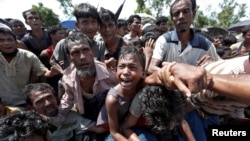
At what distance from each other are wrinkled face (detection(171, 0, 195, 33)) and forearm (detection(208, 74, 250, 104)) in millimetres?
1505

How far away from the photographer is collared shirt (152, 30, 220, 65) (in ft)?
7.96

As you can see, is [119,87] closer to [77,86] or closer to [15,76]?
[77,86]

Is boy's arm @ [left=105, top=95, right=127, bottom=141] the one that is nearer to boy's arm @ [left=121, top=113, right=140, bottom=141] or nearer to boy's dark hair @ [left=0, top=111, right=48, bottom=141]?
boy's arm @ [left=121, top=113, right=140, bottom=141]

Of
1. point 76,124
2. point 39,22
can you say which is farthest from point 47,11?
point 76,124

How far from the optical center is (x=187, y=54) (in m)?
2.44

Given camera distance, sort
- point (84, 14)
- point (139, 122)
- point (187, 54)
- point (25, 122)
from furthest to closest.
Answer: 1. point (84, 14)
2. point (187, 54)
3. point (139, 122)
4. point (25, 122)

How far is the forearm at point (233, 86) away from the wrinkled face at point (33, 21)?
131 inches

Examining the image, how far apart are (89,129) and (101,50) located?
84cm

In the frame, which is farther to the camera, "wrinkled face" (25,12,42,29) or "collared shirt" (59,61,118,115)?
"wrinkled face" (25,12,42,29)

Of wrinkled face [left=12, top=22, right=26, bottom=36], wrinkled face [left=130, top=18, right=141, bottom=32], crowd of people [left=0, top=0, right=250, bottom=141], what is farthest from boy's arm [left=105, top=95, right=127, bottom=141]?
wrinkled face [left=130, top=18, right=141, bottom=32]

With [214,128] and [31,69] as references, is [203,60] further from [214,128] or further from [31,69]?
[31,69]

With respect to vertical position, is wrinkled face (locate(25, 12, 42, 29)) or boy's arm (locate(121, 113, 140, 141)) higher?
wrinkled face (locate(25, 12, 42, 29))

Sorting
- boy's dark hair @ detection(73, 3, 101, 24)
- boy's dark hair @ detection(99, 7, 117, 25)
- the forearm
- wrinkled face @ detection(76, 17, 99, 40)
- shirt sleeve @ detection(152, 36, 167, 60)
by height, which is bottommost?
shirt sleeve @ detection(152, 36, 167, 60)

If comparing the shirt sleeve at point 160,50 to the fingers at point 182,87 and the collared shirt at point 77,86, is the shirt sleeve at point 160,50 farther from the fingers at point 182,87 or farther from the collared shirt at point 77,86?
the fingers at point 182,87
